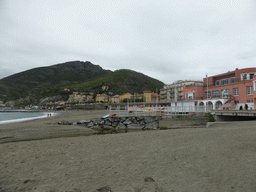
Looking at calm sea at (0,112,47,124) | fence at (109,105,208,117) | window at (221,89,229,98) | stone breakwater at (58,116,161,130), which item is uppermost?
A: window at (221,89,229,98)

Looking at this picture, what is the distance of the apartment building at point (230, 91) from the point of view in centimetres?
3800

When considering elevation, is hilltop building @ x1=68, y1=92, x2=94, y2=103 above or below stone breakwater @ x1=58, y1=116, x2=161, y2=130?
above

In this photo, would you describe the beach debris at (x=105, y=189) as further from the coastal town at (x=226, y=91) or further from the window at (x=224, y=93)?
the window at (x=224, y=93)

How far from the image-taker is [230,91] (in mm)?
43750

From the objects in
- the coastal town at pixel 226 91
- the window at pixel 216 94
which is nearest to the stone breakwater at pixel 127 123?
the coastal town at pixel 226 91

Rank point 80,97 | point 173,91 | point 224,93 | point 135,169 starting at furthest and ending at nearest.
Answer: point 80,97, point 173,91, point 224,93, point 135,169

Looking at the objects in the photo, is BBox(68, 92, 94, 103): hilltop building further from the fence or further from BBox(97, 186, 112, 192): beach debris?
BBox(97, 186, 112, 192): beach debris

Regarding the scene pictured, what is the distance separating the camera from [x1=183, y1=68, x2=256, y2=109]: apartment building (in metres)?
38.0

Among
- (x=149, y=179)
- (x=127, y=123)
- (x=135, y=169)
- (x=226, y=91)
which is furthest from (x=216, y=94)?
(x=149, y=179)

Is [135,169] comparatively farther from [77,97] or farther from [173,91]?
[77,97]

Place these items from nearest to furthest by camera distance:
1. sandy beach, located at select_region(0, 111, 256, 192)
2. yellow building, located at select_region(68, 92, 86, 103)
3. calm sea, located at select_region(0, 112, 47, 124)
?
sandy beach, located at select_region(0, 111, 256, 192), calm sea, located at select_region(0, 112, 47, 124), yellow building, located at select_region(68, 92, 86, 103)

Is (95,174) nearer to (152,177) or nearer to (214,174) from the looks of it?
(152,177)

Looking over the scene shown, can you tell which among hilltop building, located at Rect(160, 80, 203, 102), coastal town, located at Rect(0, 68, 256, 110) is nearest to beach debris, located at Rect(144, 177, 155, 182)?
coastal town, located at Rect(0, 68, 256, 110)

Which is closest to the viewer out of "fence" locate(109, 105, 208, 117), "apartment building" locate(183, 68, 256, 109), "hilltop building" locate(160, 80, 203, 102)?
"fence" locate(109, 105, 208, 117)
